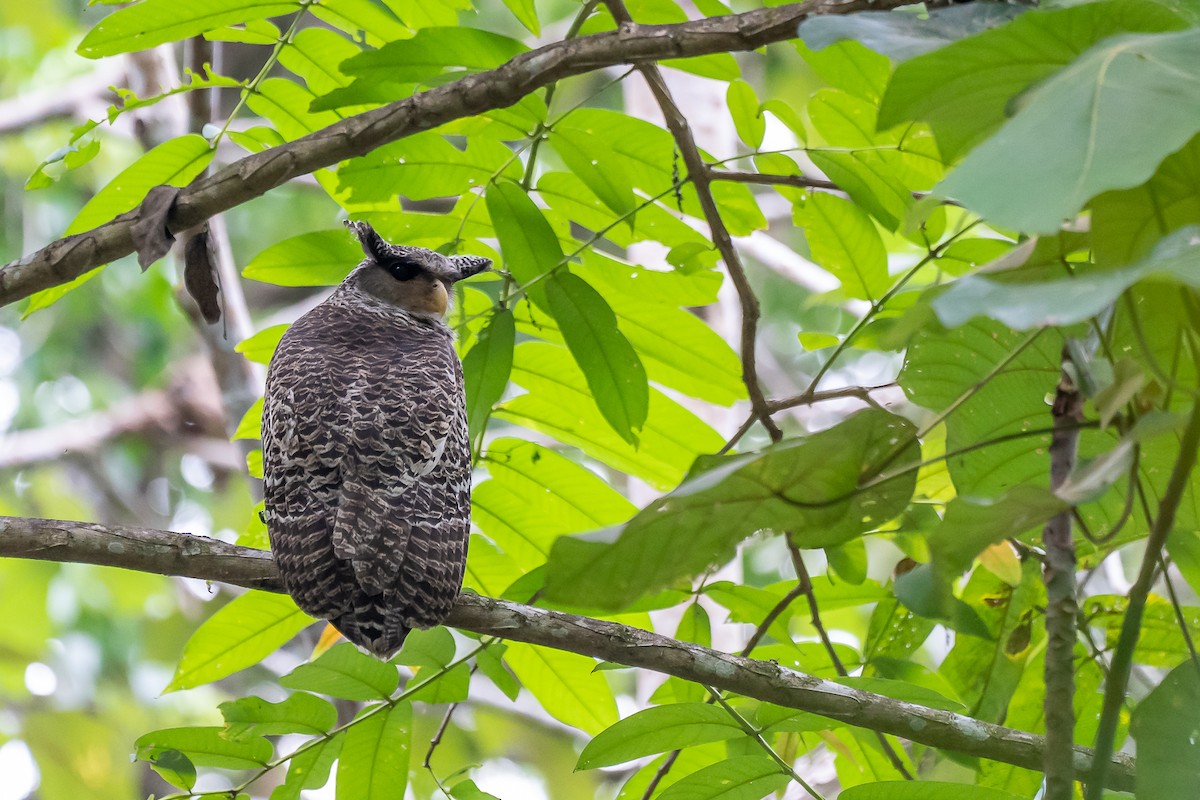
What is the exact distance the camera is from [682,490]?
115 cm

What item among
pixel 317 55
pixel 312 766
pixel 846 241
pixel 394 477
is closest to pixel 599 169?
pixel 846 241

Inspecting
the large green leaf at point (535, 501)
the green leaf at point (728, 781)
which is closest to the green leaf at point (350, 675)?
the large green leaf at point (535, 501)

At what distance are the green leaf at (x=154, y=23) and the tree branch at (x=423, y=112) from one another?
31cm

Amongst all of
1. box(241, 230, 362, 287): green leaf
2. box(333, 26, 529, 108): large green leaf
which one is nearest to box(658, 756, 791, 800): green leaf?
box(333, 26, 529, 108): large green leaf

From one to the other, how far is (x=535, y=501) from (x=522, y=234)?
2.08ft

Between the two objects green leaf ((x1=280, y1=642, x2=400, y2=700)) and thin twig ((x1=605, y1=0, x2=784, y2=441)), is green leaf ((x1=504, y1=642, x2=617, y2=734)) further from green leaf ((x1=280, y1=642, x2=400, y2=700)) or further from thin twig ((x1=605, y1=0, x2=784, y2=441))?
thin twig ((x1=605, y1=0, x2=784, y2=441))

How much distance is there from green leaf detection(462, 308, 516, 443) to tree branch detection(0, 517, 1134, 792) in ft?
1.70

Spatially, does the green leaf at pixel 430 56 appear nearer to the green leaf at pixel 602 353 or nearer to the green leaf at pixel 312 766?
the green leaf at pixel 602 353

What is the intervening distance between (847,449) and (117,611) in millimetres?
8230

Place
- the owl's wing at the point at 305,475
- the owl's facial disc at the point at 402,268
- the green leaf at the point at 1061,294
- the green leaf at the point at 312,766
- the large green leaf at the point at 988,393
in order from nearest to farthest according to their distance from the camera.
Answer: the green leaf at the point at 1061,294 → the large green leaf at the point at 988,393 → the green leaf at the point at 312,766 → the owl's wing at the point at 305,475 → the owl's facial disc at the point at 402,268

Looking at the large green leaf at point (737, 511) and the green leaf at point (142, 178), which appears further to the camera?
the green leaf at point (142, 178)

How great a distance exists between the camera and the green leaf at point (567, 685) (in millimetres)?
2611

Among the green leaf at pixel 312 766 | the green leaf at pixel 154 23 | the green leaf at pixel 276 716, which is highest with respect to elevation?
the green leaf at pixel 154 23

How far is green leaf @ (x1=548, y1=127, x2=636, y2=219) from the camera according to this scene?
2.48 meters
